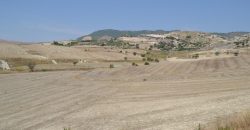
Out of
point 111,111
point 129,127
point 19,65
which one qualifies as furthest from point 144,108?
point 19,65

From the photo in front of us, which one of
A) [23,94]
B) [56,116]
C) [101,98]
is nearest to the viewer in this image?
[56,116]

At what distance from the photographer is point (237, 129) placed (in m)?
14.6

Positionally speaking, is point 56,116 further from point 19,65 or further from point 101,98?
point 19,65

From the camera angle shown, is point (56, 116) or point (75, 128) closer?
point (75, 128)

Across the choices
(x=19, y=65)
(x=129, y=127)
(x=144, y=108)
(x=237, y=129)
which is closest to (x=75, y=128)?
(x=129, y=127)

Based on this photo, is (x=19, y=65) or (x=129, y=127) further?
(x=19, y=65)

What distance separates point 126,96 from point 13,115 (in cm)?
1098

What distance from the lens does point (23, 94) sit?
141 ft

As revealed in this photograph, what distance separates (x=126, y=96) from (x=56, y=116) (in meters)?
10.6

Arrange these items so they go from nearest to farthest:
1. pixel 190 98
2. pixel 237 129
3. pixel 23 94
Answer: pixel 237 129
pixel 190 98
pixel 23 94

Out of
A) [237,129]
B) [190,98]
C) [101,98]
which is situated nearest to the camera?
[237,129]

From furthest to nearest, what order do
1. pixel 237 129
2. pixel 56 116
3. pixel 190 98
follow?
1. pixel 190 98
2. pixel 56 116
3. pixel 237 129

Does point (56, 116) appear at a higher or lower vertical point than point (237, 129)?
lower

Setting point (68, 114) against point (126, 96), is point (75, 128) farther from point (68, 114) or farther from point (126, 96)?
point (126, 96)
